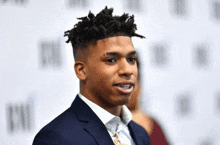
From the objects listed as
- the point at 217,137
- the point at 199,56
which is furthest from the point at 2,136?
the point at 217,137

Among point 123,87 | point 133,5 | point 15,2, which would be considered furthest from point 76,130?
point 133,5

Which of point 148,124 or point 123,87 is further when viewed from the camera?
point 148,124

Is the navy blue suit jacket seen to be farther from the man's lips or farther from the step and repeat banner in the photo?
the step and repeat banner

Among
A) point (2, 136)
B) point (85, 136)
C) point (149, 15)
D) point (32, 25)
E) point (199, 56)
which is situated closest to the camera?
point (85, 136)

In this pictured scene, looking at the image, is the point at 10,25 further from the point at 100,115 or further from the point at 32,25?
the point at 100,115

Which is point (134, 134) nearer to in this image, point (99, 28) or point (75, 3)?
point (99, 28)

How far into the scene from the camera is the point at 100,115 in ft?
3.16

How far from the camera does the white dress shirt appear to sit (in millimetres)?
962

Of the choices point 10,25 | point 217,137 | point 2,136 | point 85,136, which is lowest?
point 217,137

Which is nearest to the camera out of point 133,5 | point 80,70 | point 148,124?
point 80,70

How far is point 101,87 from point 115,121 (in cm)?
12

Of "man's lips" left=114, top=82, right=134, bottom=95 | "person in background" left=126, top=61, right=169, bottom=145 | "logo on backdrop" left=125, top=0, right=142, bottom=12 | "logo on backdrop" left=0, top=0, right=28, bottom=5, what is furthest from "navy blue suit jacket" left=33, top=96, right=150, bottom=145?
"logo on backdrop" left=125, top=0, right=142, bottom=12

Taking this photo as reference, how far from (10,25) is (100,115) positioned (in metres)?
1.09

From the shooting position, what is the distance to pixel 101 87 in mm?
947
